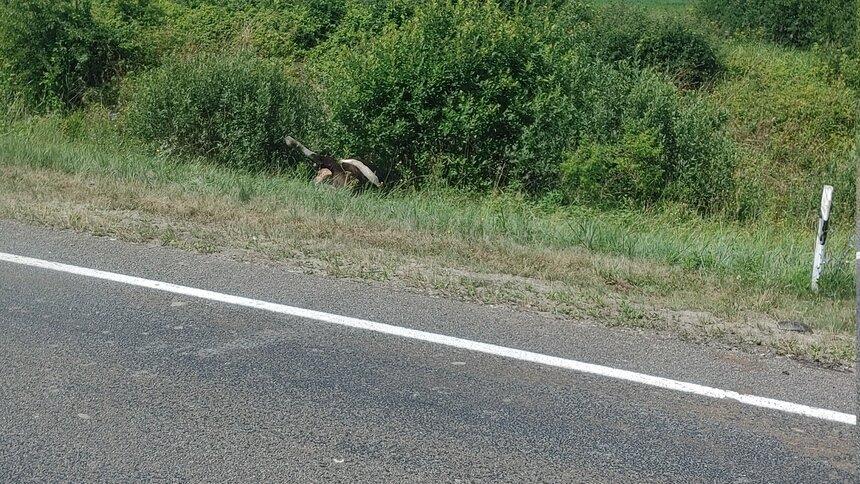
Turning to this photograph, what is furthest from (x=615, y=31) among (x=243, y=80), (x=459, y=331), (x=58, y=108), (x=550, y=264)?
(x=459, y=331)

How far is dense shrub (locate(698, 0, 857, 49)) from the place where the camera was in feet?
74.8

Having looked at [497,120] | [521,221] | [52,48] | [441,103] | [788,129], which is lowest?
[788,129]

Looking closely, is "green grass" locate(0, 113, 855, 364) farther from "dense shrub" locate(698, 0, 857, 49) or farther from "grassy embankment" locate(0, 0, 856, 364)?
"dense shrub" locate(698, 0, 857, 49)

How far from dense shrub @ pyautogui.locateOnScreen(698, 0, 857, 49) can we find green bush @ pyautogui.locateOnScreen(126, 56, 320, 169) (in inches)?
517

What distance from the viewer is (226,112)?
1494cm

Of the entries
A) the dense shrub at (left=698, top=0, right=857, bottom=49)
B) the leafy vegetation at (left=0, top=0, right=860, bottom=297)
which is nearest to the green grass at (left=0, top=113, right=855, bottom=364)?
the leafy vegetation at (left=0, top=0, right=860, bottom=297)

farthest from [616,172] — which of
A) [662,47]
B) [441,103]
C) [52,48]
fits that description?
[52,48]

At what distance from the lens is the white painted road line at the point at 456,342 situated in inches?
207

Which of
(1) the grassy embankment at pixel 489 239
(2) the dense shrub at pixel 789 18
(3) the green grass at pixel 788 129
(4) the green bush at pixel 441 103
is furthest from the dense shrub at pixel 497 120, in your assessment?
(2) the dense shrub at pixel 789 18

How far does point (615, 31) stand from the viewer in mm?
20844

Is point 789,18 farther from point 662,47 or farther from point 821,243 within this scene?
point 821,243

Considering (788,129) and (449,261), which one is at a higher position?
(449,261)

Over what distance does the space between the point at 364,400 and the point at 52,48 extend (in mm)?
14613

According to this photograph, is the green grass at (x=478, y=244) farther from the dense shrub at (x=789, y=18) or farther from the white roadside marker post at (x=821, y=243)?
the dense shrub at (x=789, y=18)
